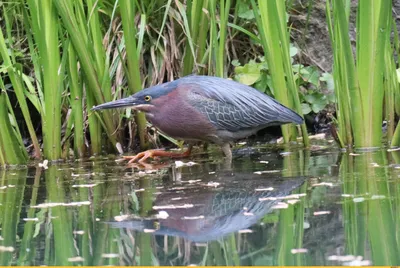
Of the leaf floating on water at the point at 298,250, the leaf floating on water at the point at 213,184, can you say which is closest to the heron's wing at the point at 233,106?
the leaf floating on water at the point at 213,184

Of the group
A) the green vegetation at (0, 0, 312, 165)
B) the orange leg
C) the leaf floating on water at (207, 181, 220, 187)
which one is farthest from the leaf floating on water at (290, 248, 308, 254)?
the orange leg

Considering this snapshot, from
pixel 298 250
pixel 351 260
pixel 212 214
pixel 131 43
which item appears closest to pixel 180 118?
pixel 131 43

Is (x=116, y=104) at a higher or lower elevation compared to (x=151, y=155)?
higher

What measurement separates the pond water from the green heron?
0.48 m

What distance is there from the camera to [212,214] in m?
3.27

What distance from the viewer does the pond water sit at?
2584mm

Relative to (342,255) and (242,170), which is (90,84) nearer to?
(242,170)

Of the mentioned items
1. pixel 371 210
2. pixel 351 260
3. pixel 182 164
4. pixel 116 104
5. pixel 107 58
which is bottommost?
pixel 351 260

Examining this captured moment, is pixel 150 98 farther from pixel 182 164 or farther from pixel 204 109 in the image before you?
pixel 182 164

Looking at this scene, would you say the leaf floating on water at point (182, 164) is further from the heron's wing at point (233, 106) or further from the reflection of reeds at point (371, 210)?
the reflection of reeds at point (371, 210)

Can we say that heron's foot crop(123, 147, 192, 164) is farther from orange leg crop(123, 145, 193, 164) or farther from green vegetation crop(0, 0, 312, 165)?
green vegetation crop(0, 0, 312, 165)

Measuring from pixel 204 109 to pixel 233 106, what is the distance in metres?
0.21

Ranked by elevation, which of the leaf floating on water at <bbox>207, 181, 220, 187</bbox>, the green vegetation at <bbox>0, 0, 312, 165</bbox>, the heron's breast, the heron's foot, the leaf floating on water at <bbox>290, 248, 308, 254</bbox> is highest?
the green vegetation at <bbox>0, 0, 312, 165</bbox>

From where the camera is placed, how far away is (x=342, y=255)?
244 centimetres
